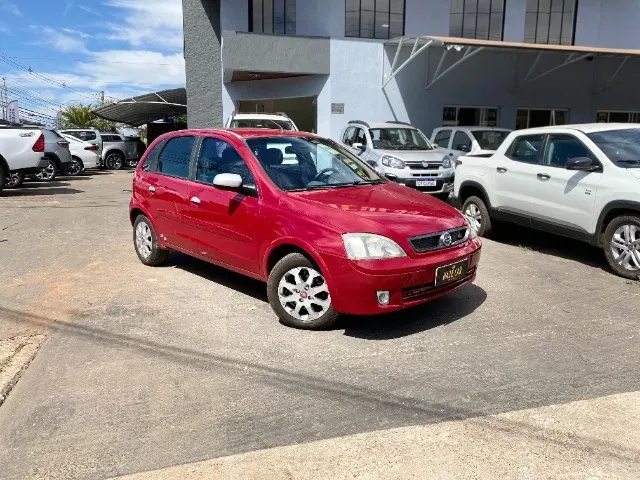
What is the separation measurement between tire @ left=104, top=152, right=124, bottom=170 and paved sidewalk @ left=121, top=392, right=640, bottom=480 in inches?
986

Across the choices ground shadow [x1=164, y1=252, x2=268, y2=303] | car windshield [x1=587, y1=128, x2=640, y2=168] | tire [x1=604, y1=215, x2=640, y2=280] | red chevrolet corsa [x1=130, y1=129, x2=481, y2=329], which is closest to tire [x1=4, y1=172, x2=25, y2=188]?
ground shadow [x1=164, y1=252, x2=268, y2=303]

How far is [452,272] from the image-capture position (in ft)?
15.1

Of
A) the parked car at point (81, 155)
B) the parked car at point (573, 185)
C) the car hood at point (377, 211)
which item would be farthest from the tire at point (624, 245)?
the parked car at point (81, 155)

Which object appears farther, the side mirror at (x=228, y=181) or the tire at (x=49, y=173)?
the tire at (x=49, y=173)

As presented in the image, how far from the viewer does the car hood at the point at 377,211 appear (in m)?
4.33

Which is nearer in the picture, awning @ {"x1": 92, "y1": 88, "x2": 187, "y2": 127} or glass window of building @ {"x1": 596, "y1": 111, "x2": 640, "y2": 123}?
glass window of building @ {"x1": 596, "y1": 111, "x2": 640, "y2": 123}

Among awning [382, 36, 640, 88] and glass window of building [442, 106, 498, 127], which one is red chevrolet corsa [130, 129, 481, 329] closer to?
awning [382, 36, 640, 88]

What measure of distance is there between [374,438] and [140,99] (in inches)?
952

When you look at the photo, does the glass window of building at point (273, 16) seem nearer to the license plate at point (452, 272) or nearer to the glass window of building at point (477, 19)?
the glass window of building at point (477, 19)

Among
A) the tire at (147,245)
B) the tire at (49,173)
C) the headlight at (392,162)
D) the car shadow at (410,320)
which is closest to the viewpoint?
the car shadow at (410,320)

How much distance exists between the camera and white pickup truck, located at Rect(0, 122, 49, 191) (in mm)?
13617

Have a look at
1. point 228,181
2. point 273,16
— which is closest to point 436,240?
point 228,181

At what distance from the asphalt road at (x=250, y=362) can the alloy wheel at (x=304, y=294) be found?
0.61 feet

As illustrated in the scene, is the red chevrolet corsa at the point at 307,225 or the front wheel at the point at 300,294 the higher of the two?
the red chevrolet corsa at the point at 307,225
